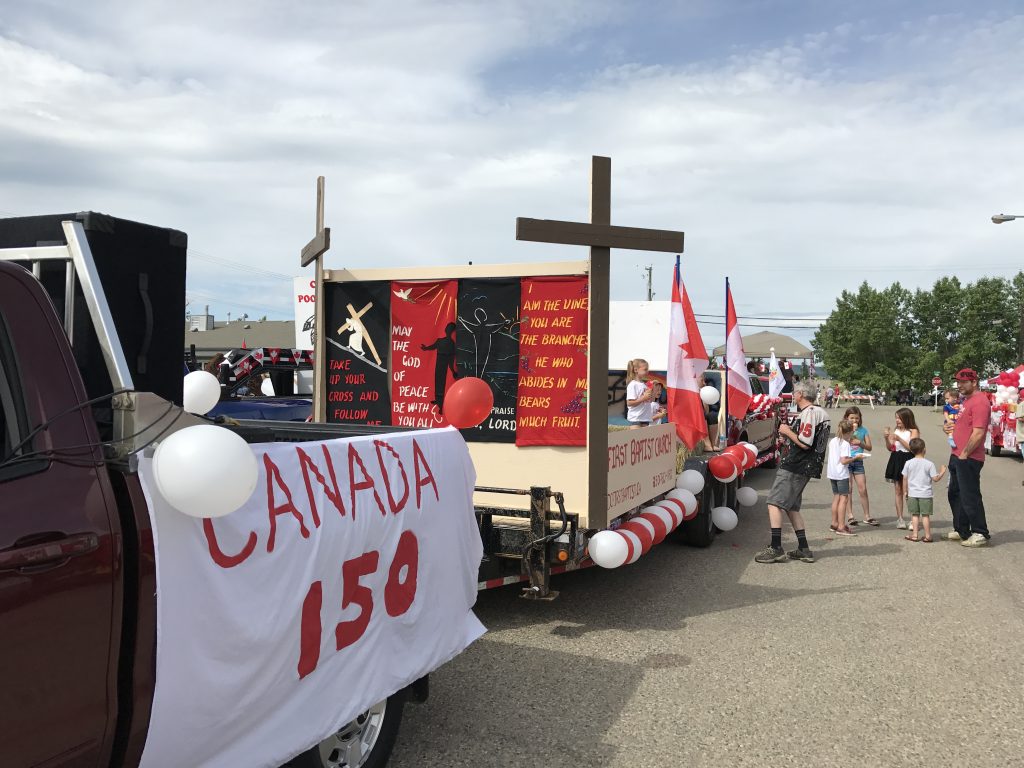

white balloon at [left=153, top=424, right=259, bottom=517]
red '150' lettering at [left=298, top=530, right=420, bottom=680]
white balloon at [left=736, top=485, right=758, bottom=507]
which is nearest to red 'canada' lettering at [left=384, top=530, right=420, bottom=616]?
red '150' lettering at [left=298, top=530, right=420, bottom=680]

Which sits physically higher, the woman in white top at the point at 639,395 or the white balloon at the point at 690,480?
the woman in white top at the point at 639,395

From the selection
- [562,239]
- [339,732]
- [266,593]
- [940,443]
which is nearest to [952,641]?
[562,239]

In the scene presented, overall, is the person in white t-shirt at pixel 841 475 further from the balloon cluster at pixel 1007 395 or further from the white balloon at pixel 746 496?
the balloon cluster at pixel 1007 395

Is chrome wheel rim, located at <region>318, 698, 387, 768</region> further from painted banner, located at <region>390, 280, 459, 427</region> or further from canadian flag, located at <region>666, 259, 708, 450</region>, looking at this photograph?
canadian flag, located at <region>666, 259, 708, 450</region>

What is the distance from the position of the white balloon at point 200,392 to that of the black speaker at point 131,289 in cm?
91

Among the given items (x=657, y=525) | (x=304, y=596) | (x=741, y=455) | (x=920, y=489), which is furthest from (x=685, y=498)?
(x=304, y=596)

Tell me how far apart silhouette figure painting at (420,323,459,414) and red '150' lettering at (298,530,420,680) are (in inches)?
123

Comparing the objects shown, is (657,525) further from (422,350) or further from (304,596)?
(304,596)

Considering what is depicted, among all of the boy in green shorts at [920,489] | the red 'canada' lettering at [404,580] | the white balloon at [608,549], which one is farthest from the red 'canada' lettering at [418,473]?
the boy in green shorts at [920,489]

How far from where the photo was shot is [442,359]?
660 cm

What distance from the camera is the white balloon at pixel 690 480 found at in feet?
26.2

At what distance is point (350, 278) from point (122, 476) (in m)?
4.71

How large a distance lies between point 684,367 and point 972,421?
3.38 m

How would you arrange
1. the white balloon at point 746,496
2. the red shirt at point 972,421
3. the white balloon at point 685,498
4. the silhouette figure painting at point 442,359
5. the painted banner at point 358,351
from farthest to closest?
the white balloon at point 746,496
the red shirt at point 972,421
the white balloon at point 685,498
the painted banner at point 358,351
the silhouette figure painting at point 442,359
